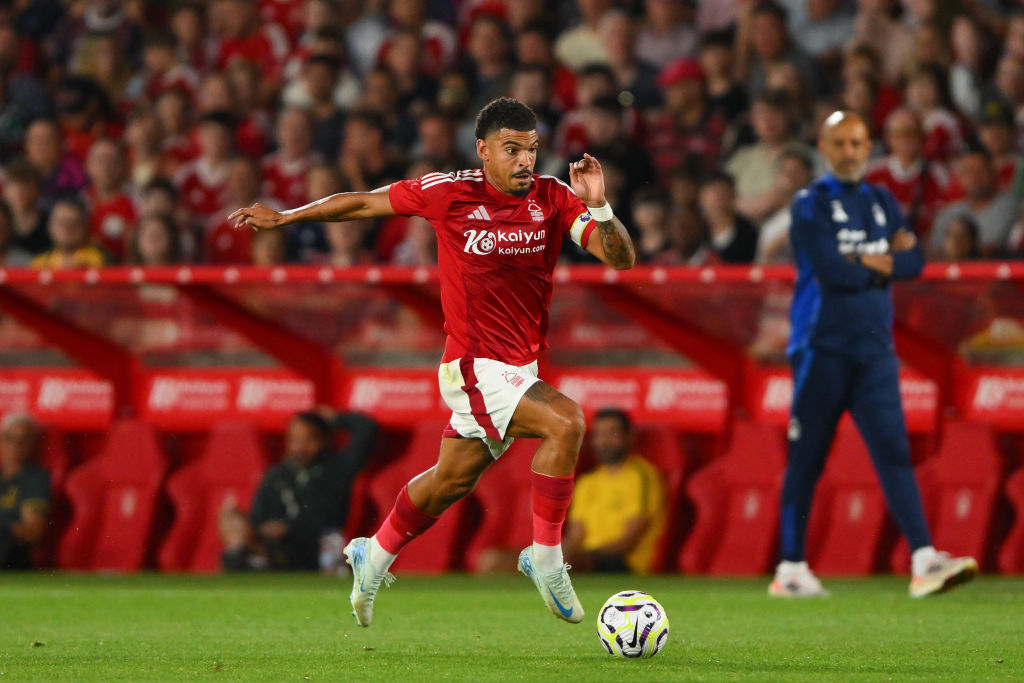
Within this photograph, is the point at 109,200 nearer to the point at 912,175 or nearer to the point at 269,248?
the point at 269,248

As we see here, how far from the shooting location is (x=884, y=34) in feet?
43.7

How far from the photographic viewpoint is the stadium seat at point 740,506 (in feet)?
37.3

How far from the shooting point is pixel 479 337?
7.16 meters

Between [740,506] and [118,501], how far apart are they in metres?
4.42

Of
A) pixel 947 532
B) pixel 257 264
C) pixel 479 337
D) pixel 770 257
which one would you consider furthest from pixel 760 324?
pixel 479 337

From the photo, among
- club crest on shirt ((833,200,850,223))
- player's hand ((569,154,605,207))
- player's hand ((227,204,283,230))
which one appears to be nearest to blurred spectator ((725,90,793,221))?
club crest on shirt ((833,200,850,223))

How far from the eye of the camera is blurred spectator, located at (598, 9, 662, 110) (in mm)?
13781

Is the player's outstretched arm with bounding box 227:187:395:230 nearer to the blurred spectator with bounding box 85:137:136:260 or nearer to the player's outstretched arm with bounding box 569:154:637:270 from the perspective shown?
the player's outstretched arm with bounding box 569:154:637:270

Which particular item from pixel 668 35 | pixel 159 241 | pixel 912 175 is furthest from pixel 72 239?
pixel 912 175

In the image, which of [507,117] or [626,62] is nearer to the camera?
[507,117]

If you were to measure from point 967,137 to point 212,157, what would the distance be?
19.8 ft

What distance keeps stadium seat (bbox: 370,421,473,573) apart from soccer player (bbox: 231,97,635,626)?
175 inches

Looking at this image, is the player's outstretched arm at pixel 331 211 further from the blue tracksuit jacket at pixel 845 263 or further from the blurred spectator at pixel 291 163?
the blurred spectator at pixel 291 163

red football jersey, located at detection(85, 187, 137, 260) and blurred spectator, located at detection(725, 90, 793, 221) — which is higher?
blurred spectator, located at detection(725, 90, 793, 221)
